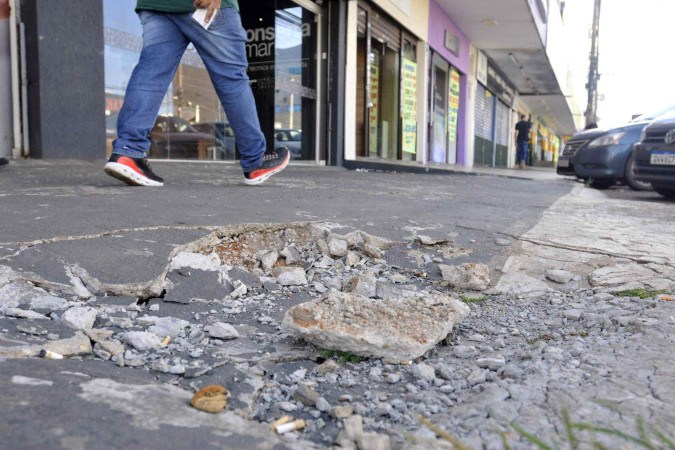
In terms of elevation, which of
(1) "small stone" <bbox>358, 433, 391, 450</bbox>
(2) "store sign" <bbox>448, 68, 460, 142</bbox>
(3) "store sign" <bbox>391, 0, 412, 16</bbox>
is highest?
(3) "store sign" <bbox>391, 0, 412, 16</bbox>

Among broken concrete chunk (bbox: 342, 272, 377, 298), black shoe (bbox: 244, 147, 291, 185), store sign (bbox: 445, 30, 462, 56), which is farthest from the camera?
store sign (bbox: 445, 30, 462, 56)

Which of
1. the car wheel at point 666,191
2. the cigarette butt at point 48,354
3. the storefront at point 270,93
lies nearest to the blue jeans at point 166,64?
the cigarette butt at point 48,354

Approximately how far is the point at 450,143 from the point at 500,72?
7.78 meters

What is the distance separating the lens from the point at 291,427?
1129 millimetres

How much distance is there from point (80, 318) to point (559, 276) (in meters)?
1.69

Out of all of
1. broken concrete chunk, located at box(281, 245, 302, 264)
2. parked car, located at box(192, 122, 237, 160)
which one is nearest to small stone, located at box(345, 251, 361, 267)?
broken concrete chunk, located at box(281, 245, 302, 264)

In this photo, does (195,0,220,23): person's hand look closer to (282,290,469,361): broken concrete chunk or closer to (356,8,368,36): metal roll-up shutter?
(282,290,469,361): broken concrete chunk

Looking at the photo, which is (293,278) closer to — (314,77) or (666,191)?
(666,191)

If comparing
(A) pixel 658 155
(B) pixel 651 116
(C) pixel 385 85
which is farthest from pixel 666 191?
(C) pixel 385 85

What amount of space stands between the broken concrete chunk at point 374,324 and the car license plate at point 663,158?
5.67 meters

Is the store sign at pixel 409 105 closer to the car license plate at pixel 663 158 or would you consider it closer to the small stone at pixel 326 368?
the car license plate at pixel 663 158

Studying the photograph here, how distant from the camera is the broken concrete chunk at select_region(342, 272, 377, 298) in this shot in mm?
2033

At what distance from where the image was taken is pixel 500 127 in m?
23.8

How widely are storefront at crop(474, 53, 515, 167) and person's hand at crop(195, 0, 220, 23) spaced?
1575 cm
